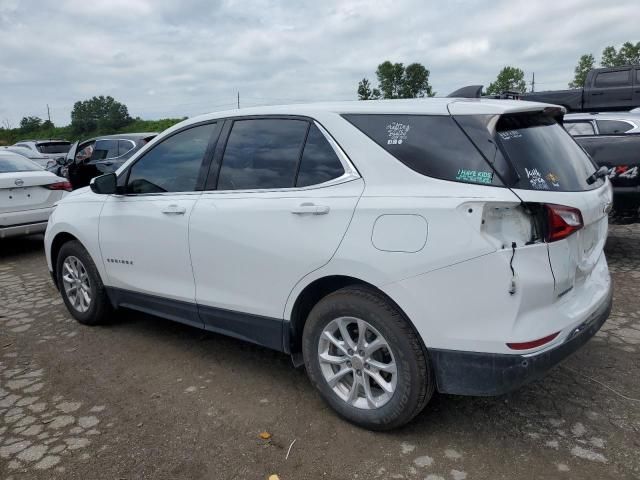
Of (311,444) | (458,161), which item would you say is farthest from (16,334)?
(458,161)

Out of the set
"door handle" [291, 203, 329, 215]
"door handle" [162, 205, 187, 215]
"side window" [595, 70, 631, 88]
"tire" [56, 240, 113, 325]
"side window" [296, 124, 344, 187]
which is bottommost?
"tire" [56, 240, 113, 325]

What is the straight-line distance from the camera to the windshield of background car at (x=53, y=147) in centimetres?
2150

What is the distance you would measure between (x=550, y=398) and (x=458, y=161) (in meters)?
1.57

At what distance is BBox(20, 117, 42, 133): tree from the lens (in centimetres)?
5969

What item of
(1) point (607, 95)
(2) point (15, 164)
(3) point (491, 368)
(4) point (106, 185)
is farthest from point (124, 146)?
(1) point (607, 95)

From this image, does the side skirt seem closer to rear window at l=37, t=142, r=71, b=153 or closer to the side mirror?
the side mirror

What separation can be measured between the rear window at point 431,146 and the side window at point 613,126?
18.4 feet

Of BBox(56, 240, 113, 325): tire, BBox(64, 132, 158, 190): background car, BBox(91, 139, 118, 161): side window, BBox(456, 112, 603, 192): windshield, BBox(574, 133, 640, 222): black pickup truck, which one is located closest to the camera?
BBox(456, 112, 603, 192): windshield

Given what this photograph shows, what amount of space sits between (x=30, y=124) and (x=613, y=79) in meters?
61.2

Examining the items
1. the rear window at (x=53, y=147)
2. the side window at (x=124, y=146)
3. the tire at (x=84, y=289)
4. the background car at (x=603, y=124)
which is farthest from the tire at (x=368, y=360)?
the rear window at (x=53, y=147)

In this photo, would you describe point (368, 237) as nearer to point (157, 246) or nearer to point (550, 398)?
point (550, 398)

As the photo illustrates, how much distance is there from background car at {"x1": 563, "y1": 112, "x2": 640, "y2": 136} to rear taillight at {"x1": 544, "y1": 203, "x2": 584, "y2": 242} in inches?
207

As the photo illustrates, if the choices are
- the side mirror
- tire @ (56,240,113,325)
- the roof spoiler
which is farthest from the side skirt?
the roof spoiler

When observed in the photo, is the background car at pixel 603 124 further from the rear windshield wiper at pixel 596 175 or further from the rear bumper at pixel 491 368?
the rear bumper at pixel 491 368
